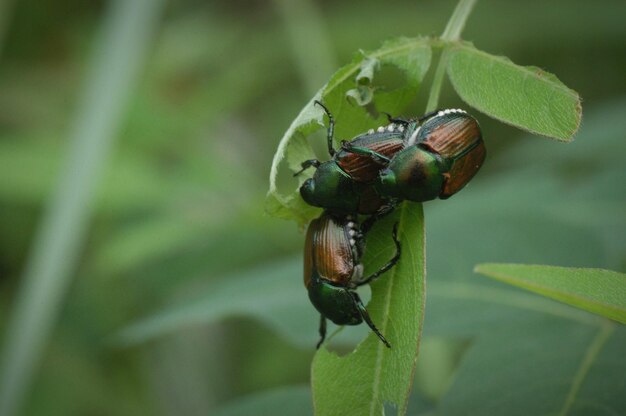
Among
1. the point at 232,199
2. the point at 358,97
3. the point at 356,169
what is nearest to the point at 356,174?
the point at 356,169

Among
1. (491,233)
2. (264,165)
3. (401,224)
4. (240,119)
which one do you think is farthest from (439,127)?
(240,119)

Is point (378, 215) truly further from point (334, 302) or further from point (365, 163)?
point (334, 302)

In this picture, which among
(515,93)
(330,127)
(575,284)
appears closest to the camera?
(575,284)

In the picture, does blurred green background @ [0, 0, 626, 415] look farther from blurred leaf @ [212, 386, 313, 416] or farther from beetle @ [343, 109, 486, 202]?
beetle @ [343, 109, 486, 202]

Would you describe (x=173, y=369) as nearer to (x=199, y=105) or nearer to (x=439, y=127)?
(x=199, y=105)

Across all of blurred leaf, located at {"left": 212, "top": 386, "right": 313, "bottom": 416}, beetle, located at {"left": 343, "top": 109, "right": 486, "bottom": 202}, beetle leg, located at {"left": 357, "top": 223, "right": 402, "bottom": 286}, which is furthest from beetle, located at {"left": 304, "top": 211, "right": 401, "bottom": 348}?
blurred leaf, located at {"left": 212, "top": 386, "right": 313, "bottom": 416}
